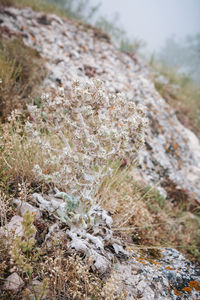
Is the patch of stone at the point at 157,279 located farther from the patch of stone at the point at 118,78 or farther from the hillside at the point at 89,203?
the patch of stone at the point at 118,78

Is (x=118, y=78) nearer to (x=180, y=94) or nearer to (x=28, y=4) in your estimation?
(x=180, y=94)

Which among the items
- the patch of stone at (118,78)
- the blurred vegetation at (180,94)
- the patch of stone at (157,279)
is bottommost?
the patch of stone at (157,279)

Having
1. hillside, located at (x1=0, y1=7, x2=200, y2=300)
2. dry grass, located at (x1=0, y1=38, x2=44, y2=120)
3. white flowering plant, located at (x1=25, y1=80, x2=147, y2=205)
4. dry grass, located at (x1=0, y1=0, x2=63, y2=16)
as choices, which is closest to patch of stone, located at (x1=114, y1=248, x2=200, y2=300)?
hillside, located at (x1=0, y1=7, x2=200, y2=300)

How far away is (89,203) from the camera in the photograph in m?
2.05

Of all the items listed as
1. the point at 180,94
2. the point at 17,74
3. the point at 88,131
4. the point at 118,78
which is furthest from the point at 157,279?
the point at 180,94

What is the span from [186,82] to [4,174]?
9591mm

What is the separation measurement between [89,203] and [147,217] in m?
1.35

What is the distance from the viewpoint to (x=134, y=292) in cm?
165

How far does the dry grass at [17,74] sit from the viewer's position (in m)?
3.37

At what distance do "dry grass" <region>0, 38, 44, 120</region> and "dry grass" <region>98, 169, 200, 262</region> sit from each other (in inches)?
95.1

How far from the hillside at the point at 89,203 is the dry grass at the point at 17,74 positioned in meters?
0.09

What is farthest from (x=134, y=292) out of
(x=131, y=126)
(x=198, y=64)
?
(x=198, y=64)

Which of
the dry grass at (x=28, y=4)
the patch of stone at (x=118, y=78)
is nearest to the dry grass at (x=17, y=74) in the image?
the patch of stone at (x=118, y=78)

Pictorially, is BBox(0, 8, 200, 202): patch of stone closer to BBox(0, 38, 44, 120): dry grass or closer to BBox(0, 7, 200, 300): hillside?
BBox(0, 7, 200, 300): hillside
